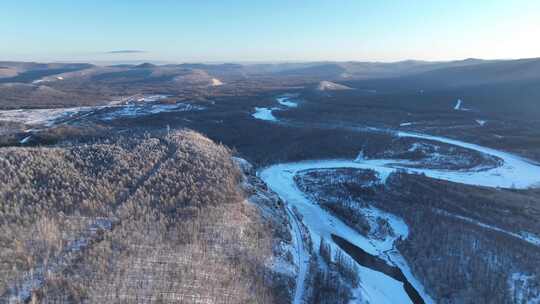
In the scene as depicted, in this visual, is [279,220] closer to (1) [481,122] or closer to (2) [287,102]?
(1) [481,122]

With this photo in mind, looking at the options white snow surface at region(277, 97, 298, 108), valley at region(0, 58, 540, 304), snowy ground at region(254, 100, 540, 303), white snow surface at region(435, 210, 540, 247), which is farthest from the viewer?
white snow surface at region(277, 97, 298, 108)

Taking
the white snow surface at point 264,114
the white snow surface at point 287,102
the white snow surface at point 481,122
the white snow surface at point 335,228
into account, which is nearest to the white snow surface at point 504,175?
the white snow surface at point 335,228

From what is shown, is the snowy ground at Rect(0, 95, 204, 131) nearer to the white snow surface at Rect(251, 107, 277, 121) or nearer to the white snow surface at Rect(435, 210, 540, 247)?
the white snow surface at Rect(251, 107, 277, 121)

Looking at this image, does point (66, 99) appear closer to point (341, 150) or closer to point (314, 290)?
point (341, 150)

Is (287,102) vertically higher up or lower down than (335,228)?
higher up

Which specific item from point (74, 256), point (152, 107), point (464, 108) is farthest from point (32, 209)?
point (464, 108)

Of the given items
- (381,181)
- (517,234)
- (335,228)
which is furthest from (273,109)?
(517,234)

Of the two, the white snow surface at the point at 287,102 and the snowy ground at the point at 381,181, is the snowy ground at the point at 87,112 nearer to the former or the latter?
the white snow surface at the point at 287,102

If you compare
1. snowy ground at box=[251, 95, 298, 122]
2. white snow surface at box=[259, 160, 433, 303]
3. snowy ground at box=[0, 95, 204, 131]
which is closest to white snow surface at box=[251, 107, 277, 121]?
snowy ground at box=[251, 95, 298, 122]

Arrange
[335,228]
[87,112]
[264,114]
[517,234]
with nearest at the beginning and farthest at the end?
[517,234]
[335,228]
[264,114]
[87,112]

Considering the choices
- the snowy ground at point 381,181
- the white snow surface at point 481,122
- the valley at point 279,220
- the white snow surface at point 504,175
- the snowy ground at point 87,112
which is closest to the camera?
the valley at point 279,220

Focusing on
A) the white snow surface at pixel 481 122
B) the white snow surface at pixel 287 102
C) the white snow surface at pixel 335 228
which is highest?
the white snow surface at pixel 481 122
